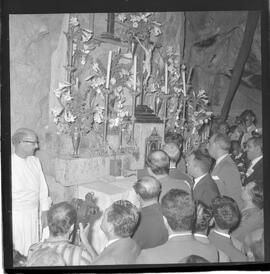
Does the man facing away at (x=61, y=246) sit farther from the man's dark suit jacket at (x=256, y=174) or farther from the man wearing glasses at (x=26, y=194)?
the man's dark suit jacket at (x=256, y=174)

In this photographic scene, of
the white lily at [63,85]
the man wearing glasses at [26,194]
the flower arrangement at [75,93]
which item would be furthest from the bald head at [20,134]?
the white lily at [63,85]

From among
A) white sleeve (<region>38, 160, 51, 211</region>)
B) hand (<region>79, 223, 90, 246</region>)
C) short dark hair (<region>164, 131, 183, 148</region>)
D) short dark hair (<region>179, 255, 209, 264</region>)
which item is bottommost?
short dark hair (<region>179, 255, 209, 264</region>)

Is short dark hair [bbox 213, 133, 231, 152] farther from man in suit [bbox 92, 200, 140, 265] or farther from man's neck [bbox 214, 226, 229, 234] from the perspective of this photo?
man in suit [bbox 92, 200, 140, 265]

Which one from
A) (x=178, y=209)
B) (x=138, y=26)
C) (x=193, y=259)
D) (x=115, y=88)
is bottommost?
(x=193, y=259)

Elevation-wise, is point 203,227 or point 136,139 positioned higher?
point 136,139

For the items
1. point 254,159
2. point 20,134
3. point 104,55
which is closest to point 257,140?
point 254,159

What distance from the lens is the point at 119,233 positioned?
1.73 m

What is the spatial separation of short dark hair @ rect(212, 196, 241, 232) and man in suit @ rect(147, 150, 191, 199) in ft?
0.46

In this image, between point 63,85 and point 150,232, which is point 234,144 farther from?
point 63,85

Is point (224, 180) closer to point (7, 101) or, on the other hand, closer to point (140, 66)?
point (140, 66)

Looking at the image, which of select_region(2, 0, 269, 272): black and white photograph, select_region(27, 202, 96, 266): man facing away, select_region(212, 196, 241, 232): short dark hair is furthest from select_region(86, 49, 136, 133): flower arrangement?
select_region(212, 196, 241, 232): short dark hair

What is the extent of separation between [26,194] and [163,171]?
611 mm

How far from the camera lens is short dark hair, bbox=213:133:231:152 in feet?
5.97

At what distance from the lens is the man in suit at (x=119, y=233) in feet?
5.67
